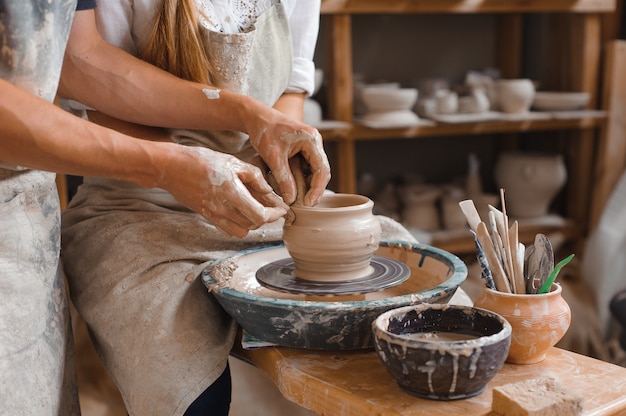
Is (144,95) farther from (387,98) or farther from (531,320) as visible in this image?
(387,98)

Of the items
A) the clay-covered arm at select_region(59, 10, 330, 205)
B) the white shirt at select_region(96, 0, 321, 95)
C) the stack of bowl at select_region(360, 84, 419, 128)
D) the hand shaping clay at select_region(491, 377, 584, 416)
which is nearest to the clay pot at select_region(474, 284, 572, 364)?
the hand shaping clay at select_region(491, 377, 584, 416)

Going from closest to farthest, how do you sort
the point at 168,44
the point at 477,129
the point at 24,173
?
the point at 24,173 → the point at 168,44 → the point at 477,129

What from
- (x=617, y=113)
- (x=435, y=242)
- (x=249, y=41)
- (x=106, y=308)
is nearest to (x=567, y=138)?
(x=617, y=113)

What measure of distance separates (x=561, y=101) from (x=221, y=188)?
→ 8.64ft

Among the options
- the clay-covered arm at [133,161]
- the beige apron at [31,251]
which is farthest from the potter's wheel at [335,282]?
the beige apron at [31,251]

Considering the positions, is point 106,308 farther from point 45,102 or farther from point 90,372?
point 90,372

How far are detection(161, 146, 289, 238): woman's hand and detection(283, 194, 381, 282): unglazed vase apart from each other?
8cm

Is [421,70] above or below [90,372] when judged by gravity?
above

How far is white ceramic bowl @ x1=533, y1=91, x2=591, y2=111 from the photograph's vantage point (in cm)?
344

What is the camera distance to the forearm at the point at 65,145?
1123 millimetres

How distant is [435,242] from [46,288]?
2.39 m

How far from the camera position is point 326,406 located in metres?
1.06

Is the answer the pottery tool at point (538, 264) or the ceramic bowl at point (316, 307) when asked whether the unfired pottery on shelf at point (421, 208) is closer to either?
the ceramic bowl at point (316, 307)

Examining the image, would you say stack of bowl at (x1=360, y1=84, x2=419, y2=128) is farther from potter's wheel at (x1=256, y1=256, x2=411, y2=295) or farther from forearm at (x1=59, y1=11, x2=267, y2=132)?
potter's wheel at (x1=256, y1=256, x2=411, y2=295)
